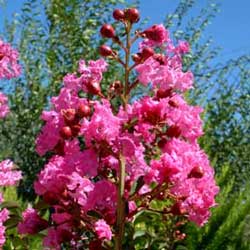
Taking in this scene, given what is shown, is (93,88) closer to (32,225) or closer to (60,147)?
(60,147)

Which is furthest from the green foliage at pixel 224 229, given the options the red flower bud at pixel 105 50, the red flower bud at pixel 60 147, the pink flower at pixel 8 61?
the red flower bud at pixel 60 147

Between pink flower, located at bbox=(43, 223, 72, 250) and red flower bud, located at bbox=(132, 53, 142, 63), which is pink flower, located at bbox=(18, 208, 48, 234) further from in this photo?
red flower bud, located at bbox=(132, 53, 142, 63)

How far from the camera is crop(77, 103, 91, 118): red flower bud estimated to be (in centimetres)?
160

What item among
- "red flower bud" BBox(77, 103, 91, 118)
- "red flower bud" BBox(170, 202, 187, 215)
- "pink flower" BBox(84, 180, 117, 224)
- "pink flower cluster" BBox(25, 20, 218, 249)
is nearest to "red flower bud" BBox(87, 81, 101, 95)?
"pink flower cluster" BBox(25, 20, 218, 249)

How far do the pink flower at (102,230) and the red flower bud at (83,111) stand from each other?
0.80 feet

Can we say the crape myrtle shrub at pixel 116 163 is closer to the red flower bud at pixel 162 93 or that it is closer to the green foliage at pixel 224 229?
the red flower bud at pixel 162 93

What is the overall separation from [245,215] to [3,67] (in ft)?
7.96

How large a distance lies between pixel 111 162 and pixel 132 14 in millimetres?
389

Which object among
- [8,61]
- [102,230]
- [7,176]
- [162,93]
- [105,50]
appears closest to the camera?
[102,230]

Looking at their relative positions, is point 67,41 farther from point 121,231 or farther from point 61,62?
point 121,231

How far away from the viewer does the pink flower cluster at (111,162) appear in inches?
62.4

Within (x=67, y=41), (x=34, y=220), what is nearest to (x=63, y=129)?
(x=34, y=220)

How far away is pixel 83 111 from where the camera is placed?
5.25 feet

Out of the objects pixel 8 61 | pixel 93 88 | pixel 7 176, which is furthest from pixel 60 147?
pixel 8 61
